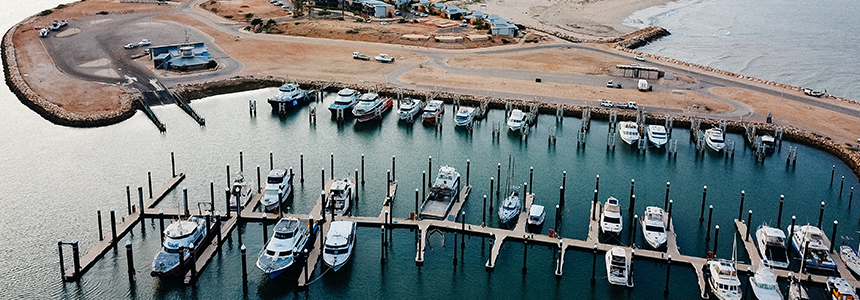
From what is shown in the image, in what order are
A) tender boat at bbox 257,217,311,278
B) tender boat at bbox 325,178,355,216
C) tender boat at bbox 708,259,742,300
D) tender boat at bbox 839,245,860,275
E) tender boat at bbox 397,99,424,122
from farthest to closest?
tender boat at bbox 397,99,424,122
tender boat at bbox 325,178,355,216
tender boat at bbox 839,245,860,275
tender boat at bbox 257,217,311,278
tender boat at bbox 708,259,742,300

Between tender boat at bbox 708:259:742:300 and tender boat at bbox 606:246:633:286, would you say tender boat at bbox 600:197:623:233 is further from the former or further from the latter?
tender boat at bbox 708:259:742:300

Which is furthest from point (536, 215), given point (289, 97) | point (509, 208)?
point (289, 97)

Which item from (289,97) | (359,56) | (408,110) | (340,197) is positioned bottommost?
(340,197)

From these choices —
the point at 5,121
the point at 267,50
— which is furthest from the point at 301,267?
the point at 267,50

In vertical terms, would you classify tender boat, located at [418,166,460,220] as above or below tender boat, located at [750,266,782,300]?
above

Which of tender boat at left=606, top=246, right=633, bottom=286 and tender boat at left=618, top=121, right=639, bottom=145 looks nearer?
tender boat at left=606, top=246, right=633, bottom=286

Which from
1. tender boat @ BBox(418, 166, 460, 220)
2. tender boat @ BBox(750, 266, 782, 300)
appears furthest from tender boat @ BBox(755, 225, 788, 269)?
tender boat @ BBox(418, 166, 460, 220)

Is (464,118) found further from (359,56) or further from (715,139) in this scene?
(359,56)

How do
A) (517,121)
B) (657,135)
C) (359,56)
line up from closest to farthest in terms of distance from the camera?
(657,135) → (517,121) → (359,56)
